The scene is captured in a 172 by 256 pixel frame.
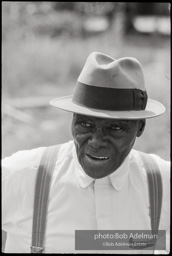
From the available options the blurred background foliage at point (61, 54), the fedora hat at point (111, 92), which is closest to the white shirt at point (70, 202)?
the fedora hat at point (111, 92)

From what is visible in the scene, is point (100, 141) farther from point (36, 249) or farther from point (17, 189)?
point (36, 249)

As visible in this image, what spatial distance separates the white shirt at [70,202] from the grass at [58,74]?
3.15 meters

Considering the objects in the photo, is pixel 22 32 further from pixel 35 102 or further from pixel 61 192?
pixel 61 192

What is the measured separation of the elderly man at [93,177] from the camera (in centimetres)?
236

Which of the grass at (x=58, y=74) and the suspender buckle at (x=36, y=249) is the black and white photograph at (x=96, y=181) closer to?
the suspender buckle at (x=36, y=249)

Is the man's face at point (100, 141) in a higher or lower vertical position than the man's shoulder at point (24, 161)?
higher

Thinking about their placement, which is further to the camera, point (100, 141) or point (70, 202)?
point (70, 202)

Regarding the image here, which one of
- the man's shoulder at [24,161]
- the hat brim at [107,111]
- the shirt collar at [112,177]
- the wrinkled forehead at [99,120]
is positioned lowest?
the shirt collar at [112,177]

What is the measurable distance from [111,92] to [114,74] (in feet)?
0.29

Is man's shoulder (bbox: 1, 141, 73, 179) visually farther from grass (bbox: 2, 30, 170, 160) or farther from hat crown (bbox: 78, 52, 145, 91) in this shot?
grass (bbox: 2, 30, 170, 160)

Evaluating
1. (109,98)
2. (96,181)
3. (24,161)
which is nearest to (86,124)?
(109,98)

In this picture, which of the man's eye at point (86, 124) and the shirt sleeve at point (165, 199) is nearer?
the man's eye at point (86, 124)

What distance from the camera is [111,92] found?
232 cm

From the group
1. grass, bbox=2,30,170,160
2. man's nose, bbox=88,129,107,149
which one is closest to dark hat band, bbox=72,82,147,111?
man's nose, bbox=88,129,107,149
